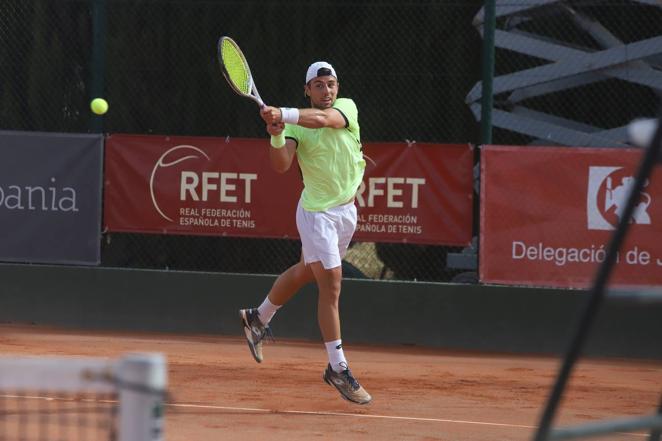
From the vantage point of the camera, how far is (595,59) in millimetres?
10750

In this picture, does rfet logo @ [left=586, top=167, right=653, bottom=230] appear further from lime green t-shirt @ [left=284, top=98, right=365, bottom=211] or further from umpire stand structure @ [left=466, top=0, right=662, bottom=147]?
lime green t-shirt @ [left=284, top=98, right=365, bottom=211]

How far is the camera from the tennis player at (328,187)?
22.4ft

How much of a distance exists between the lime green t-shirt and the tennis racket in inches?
12.7

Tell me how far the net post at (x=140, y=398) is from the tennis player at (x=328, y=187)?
14.1ft

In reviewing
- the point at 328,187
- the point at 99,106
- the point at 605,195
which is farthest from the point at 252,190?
the point at 328,187

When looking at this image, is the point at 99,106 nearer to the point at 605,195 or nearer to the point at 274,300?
the point at 274,300

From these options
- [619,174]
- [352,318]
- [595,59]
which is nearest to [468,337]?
[352,318]

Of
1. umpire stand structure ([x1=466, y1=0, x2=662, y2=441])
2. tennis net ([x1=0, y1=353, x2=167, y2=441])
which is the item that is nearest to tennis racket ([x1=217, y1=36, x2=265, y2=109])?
umpire stand structure ([x1=466, y1=0, x2=662, y2=441])

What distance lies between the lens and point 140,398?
8.14ft

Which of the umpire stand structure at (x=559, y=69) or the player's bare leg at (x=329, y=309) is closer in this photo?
the player's bare leg at (x=329, y=309)

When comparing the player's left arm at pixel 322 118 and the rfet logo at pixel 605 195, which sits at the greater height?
the player's left arm at pixel 322 118

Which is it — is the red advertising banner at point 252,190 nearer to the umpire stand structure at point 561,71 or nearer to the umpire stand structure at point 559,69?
the umpire stand structure at point 561,71

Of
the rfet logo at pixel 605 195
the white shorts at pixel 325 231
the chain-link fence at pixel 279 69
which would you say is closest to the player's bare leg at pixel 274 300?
the white shorts at pixel 325 231

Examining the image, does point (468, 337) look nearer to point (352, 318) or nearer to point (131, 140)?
point (352, 318)
